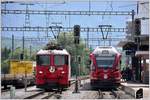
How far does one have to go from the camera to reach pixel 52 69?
1115 inches

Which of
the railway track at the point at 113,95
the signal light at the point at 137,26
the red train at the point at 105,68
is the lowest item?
the railway track at the point at 113,95

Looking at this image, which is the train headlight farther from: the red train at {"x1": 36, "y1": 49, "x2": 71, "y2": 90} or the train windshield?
the train windshield

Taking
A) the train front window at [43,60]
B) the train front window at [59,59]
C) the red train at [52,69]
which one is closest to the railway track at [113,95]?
the red train at [52,69]

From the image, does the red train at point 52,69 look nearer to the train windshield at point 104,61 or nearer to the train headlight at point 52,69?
the train headlight at point 52,69

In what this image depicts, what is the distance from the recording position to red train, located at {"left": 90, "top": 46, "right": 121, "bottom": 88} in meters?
29.1

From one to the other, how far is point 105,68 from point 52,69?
316cm

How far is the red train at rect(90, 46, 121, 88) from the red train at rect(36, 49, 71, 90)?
5.95ft

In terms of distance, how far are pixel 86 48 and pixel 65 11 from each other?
28780 millimetres

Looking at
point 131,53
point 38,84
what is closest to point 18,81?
point 38,84

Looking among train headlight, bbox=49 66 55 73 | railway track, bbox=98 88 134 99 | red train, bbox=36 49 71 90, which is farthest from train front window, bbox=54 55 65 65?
railway track, bbox=98 88 134 99

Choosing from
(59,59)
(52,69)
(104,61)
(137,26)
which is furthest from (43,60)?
Result: (137,26)

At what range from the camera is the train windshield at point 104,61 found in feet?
96.2

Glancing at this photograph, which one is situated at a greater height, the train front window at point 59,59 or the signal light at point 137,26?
the signal light at point 137,26

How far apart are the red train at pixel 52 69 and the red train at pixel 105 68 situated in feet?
5.95
